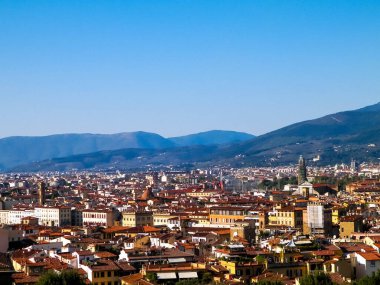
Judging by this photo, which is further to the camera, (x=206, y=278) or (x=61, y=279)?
(x=206, y=278)

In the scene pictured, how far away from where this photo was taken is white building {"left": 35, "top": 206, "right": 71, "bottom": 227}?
69.2m

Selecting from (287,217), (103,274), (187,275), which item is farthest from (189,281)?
(287,217)

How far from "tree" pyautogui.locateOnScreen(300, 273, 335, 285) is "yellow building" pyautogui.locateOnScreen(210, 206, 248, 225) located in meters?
30.6

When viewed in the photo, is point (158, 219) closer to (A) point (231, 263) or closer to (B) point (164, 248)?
(B) point (164, 248)

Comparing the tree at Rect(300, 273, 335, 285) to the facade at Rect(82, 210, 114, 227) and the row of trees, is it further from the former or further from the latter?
the facade at Rect(82, 210, 114, 227)

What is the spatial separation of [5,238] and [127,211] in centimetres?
2167

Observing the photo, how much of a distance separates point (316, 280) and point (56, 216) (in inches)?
1751

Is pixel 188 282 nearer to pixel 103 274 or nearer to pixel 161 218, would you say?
pixel 103 274

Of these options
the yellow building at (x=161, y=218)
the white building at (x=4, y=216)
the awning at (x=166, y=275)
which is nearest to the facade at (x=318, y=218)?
the yellow building at (x=161, y=218)

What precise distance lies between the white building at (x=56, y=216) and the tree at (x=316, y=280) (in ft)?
142

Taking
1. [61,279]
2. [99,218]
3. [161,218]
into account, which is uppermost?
[61,279]

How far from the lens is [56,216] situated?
69562 mm

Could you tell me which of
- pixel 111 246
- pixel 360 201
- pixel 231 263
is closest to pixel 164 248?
pixel 111 246

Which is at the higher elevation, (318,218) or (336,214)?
(336,214)
